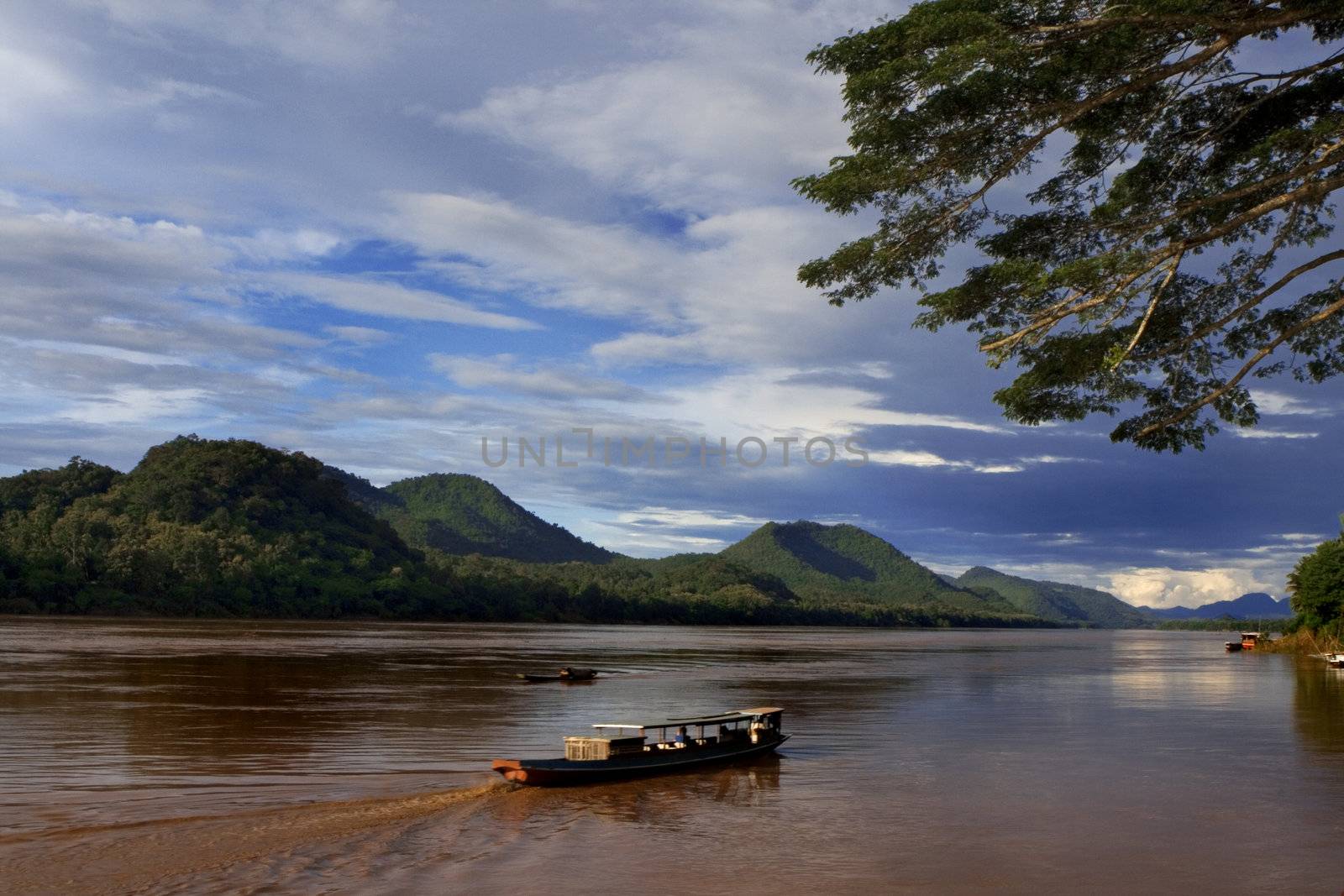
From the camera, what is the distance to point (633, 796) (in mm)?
14805

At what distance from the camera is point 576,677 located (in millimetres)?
35188

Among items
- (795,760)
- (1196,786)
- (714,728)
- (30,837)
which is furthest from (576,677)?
(30,837)

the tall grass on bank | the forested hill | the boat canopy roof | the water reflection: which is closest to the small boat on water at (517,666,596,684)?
the boat canopy roof

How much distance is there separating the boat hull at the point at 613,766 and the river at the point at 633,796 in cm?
22

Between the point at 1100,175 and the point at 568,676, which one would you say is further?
the point at 568,676

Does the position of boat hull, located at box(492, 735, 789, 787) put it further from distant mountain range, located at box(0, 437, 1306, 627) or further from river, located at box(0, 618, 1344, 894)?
distant mountain range, located at box(0, 437, 1306, 627)

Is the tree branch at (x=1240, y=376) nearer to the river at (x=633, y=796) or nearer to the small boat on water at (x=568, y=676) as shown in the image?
the river at (x=633, y=796)

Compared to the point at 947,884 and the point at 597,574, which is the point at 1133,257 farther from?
the point at 597,574

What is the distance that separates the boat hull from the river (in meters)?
0.22

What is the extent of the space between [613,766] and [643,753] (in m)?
0.74

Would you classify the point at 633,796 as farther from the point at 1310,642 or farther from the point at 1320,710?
the point at 1310,642

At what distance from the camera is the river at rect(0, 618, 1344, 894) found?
1082 centimetres

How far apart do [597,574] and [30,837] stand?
172903 millimetres

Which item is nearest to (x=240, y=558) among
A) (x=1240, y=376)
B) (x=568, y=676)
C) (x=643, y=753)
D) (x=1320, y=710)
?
(x=568, y=676)
